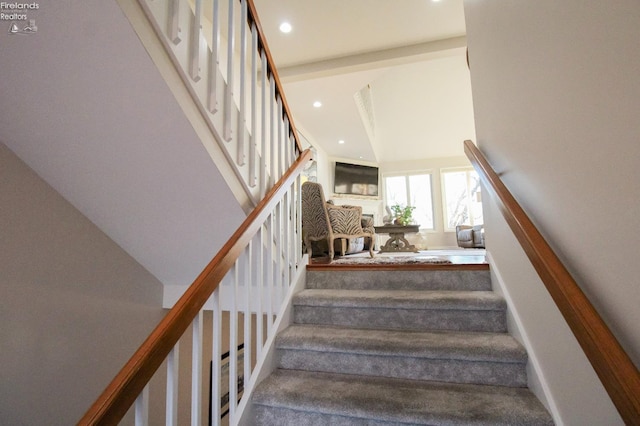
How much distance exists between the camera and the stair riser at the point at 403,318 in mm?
1702

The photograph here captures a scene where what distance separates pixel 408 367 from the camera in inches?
59.9

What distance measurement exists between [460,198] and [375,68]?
18.2ft

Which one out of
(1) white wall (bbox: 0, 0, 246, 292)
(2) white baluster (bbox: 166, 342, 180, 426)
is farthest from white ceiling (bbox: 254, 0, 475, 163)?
(2) white baluster (bbox: 166, 342, 180, 426)

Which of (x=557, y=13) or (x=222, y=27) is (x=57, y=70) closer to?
(x=557, y=13)

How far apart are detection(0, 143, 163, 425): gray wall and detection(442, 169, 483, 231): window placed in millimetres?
8272

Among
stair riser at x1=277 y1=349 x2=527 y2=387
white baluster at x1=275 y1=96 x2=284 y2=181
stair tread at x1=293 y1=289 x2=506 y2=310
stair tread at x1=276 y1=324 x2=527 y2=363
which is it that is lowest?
stair riser at x1=277 y1=349 x2=527 y2=387

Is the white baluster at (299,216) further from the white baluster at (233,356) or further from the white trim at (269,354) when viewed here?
the white baluster at (233,356)

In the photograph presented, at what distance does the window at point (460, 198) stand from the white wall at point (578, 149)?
7631 millimetres

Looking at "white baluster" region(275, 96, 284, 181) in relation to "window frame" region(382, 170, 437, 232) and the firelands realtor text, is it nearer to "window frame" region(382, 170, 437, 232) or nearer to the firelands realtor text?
the firelands realtor text

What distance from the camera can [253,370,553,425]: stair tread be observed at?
1180 millimetres

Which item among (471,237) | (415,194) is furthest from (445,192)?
(471,237)

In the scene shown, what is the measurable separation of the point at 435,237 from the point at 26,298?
8572mm

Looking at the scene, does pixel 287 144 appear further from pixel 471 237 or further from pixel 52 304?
pixel 471 237

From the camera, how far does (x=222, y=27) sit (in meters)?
3.50
